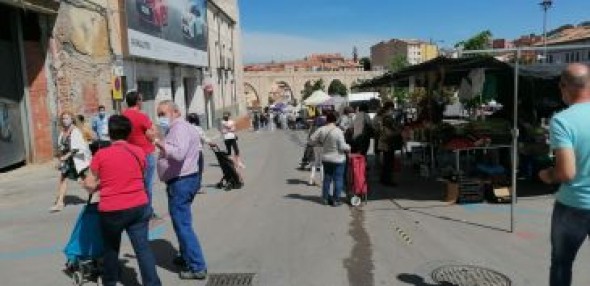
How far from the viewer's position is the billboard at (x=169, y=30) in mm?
24906

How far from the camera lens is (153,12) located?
28.0 metres

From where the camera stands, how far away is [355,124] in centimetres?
1275

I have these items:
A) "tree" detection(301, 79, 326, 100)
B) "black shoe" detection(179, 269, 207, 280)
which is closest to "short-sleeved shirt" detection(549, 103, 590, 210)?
"black shoe" detection(179, 269, 207, 280)

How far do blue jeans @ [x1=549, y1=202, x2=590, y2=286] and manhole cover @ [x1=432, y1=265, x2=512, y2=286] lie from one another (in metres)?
1.80

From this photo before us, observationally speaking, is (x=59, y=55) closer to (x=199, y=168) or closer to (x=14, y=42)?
(x=14, y=42)

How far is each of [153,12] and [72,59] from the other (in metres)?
9.50

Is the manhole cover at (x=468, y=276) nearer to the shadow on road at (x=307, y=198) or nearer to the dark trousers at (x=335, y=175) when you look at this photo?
the dark trousers at (x=335, y=175)

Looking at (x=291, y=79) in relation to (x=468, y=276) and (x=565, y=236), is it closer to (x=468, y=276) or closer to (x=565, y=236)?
(x=468, y=276)

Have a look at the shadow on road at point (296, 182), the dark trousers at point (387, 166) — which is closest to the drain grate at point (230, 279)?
the dark trousers at point (387, 166)

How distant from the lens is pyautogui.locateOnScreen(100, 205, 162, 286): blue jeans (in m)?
5.16

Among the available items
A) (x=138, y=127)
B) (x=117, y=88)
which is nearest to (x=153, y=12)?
(x=117, y=88)

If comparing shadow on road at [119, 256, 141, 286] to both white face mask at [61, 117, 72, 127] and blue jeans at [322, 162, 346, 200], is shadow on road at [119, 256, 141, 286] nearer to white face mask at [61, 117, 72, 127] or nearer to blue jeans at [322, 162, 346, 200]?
white face mask at [61, 117, 72, 127]

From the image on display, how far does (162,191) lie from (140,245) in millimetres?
7321

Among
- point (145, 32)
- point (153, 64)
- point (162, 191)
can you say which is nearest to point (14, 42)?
point (162, 191)
